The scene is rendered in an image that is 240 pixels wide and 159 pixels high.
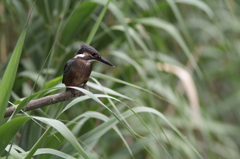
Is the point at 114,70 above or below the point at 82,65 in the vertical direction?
below

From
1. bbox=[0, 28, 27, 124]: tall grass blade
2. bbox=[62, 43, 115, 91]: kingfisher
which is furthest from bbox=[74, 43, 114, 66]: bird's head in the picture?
bbox=[0, 28, 27, 124]: tall grass blade

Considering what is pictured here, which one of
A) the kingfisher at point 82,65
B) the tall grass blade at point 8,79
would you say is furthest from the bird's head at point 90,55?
the tall grass blade at point 8,79

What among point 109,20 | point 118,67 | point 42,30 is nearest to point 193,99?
point 118,67

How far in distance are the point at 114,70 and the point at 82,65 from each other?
3.23 feet

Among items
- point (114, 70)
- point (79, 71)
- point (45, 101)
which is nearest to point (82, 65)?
point (79, 71)

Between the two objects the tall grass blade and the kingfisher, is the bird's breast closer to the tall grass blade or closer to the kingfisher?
the kingfisher

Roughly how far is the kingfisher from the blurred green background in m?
0.03

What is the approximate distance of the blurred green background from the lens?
0.94 m

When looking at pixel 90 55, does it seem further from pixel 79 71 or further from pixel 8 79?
pixel 8 79

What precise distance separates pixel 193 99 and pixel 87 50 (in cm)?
86

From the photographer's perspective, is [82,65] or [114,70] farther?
[114,70]

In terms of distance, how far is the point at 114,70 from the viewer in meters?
1.80

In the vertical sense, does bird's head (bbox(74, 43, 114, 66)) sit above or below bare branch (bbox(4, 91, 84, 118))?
above

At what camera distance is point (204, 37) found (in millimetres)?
2406
